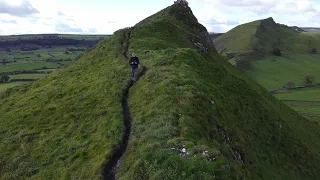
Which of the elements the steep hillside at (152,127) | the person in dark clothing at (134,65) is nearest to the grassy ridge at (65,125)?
the steep hillside at (152,127)

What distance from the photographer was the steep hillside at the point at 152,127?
85.8ft

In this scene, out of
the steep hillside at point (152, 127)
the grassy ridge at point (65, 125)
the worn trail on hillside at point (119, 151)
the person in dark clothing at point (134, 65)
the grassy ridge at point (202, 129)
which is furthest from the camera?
the person in dark clothing at point (134, 65)

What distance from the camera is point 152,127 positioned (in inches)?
1181

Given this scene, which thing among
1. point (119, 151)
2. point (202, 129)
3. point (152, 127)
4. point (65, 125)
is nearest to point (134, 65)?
point (65, 125)

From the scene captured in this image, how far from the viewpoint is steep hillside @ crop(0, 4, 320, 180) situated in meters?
26.2

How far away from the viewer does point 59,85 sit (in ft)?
164

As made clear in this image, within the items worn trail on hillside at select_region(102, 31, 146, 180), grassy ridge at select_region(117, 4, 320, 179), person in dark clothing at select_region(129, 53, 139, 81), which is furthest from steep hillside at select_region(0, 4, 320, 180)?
person in dark clothing at select_region(129, 53, 139, 81)

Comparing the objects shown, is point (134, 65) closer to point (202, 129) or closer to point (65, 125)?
point (65, 125)

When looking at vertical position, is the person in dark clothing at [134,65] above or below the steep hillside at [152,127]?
above

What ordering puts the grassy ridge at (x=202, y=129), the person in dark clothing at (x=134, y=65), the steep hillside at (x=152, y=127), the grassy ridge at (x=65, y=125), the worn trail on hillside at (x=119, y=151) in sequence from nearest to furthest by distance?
the grassy ridge at (x=202, y=129) → the steep hillside at (x=152, y=127) → the worn trail on hillside at (x=119, y=151) → the grassy ridge at (x=65, y=125) → the person in dark clothing at (x=134, y=65)

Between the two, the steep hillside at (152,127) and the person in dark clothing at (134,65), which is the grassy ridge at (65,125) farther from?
the person in dark clothing at (134,65)

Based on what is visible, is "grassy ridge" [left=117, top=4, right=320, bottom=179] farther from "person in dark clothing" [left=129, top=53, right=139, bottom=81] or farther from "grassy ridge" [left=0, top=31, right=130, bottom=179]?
"grassy ridge" [left=0, top=31, right=130, bottom=179]

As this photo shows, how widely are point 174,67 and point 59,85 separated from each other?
1759cm

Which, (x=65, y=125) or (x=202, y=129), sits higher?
(x=202, y=129)
